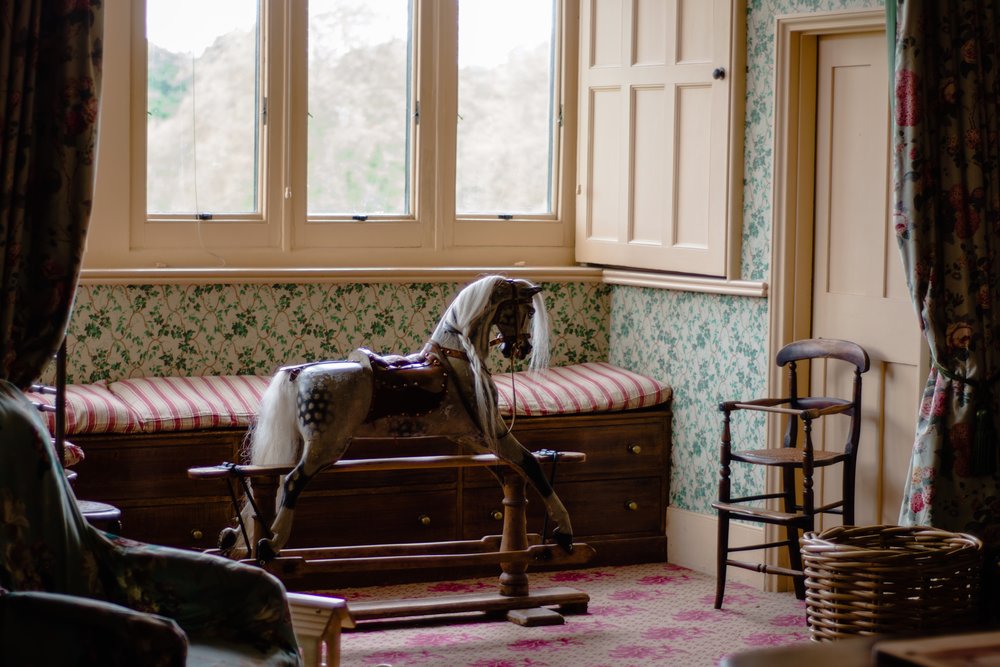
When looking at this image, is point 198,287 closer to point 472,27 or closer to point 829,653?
point 472,27

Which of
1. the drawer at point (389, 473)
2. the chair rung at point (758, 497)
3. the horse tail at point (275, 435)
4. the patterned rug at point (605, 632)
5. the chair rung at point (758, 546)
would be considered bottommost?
the patterned rug at point (605, 632)

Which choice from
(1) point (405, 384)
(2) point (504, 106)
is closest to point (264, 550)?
(1) point (405, 384)

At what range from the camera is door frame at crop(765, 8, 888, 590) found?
5035mm

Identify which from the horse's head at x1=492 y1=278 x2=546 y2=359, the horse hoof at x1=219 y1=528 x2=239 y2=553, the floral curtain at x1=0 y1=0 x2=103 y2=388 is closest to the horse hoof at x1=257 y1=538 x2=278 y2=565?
the horse hoof at x1=219 y1=528 x2=239 y2=553

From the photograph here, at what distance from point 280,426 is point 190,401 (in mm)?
694

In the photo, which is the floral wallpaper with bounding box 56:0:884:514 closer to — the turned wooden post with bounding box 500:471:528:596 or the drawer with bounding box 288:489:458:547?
the drawer with bounding box 288:489:458:547

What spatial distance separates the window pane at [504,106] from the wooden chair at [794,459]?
1450 mm

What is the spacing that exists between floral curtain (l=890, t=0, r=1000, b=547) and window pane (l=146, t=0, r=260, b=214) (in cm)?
248

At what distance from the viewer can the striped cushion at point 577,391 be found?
5344mm

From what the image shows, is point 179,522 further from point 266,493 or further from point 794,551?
point 794,551

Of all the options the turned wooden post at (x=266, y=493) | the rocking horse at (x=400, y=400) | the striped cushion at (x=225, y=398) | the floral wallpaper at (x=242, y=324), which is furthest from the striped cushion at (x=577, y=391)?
the turned wooden post at (x=266, y=493)

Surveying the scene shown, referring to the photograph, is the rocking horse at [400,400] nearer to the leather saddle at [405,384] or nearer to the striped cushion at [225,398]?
the leather saddle at [405,384]

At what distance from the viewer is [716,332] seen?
542 centimetres

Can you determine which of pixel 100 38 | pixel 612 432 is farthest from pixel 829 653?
pixel 612 432
